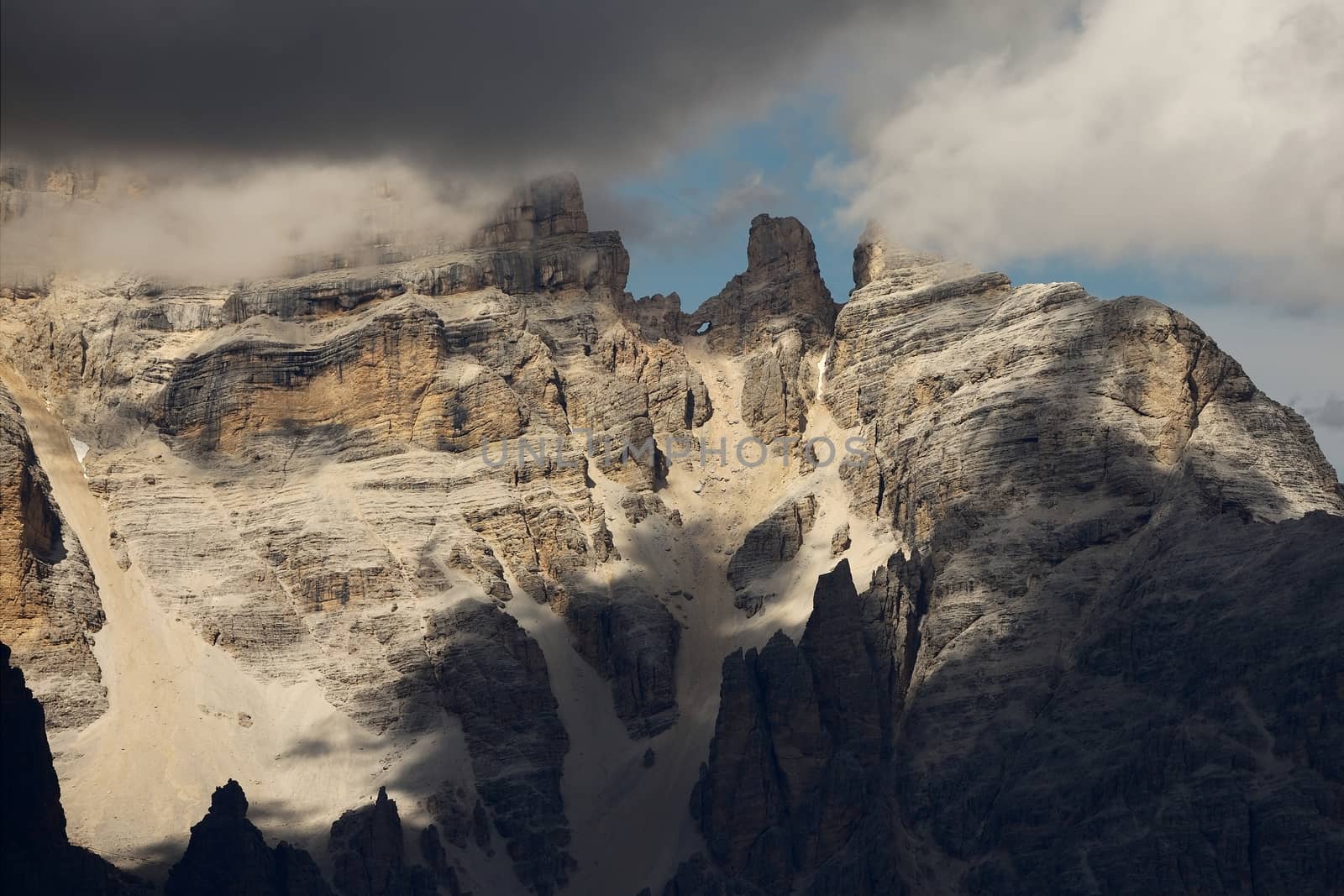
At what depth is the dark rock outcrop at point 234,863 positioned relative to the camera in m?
190

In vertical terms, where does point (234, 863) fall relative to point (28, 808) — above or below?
above

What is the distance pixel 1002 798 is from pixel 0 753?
72.5 metres

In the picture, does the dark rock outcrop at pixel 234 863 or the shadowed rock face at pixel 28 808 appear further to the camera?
the dark rock outcrop at pixel 234 863

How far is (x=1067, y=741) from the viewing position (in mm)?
196750

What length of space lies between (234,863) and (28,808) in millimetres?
28613

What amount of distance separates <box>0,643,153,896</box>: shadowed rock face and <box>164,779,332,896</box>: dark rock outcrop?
1839 cm

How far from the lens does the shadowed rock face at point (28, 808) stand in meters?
162

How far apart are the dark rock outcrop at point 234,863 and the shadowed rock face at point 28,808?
724 inches

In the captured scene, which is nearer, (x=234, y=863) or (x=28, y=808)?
(x=28, y=808)

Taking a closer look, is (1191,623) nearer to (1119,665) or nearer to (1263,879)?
(1119,665)

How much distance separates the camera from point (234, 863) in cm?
19112

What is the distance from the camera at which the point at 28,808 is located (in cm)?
16475

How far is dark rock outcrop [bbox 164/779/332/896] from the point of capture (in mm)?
190250

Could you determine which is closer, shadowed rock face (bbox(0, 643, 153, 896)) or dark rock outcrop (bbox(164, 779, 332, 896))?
shadowed rock face (bbox(0, 643, 153, 896))
